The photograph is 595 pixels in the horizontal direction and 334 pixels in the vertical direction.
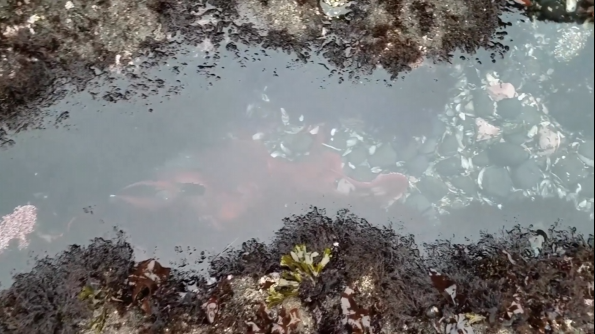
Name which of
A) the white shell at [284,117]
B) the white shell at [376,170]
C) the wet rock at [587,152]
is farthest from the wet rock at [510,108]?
the white shell at [284,117]

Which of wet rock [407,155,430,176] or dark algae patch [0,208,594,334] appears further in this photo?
wet rock [407,155,430,176]

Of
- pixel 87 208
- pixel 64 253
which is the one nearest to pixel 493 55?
pixel 87 208

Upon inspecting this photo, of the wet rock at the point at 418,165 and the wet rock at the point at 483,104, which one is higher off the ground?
the wet rock at the point at 483,104

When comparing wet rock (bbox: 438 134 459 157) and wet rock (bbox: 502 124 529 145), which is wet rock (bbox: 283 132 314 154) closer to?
wet rock (bbox: 438 134 459 157)

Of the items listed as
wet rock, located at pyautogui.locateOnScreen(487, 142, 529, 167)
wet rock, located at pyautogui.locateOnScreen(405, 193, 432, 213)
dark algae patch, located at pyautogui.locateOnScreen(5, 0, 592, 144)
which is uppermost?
dark algae patch, located at pyautogui.locateOnScreen(5, 0, 592, 144)

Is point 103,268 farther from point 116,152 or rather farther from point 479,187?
point 479,187

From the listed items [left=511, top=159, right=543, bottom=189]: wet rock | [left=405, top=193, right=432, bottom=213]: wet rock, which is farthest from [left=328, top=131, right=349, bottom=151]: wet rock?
[left=511, top=159, right=543, bottom=189]: wet rock

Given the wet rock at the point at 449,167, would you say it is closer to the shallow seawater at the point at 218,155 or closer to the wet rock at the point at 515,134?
the shallow seawater at the point at 218,155
